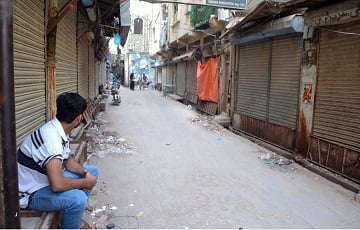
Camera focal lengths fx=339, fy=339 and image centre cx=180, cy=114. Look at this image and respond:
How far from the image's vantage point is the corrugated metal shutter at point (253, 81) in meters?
9.52

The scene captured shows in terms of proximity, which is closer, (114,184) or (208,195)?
(208,195)

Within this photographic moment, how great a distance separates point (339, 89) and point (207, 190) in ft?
10.4

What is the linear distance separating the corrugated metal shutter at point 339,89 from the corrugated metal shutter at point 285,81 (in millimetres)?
938

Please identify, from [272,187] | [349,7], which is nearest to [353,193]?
[272,187]

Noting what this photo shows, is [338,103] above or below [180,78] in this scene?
below

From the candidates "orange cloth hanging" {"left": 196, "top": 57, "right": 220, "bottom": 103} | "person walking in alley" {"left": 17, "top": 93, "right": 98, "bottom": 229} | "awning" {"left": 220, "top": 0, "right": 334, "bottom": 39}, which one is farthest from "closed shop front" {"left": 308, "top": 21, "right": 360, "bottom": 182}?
"orange cloth hanging" {"left": 196, "top": 57, "right": 220, "bottom": 103}

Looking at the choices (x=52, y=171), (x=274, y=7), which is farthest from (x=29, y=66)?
(x=274, y=7)

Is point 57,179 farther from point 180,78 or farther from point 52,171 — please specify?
point 180,78

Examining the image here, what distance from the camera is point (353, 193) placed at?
537 centimetres

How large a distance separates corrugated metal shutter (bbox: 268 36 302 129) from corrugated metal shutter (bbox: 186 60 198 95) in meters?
9.85

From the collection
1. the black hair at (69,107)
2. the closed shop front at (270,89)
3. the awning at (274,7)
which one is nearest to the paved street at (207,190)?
the closed shop front at (270,89)

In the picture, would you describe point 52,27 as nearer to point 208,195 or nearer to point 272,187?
point 208,195

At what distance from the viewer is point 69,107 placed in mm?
3072

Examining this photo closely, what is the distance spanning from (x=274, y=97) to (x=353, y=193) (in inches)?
154
